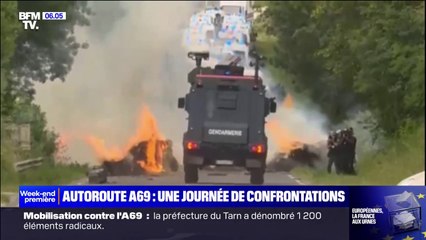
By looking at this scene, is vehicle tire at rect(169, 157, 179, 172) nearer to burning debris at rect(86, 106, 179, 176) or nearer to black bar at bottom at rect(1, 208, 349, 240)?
burning debris at rect(86, 106, 179, 176)

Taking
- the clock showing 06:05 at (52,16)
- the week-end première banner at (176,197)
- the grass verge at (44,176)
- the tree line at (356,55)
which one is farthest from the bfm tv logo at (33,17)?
the tree line at (356,55)

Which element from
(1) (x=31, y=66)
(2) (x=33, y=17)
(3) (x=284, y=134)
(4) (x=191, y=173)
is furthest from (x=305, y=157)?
(2) (x=33, y=17)

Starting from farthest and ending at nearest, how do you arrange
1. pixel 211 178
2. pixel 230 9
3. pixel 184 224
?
pixel 230 9, pixel 211 178, pixel 184 224

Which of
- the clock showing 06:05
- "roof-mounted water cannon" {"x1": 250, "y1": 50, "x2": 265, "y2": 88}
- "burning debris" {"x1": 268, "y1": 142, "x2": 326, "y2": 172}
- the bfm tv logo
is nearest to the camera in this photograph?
the bfm tv logo

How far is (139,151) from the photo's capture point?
6633 mm

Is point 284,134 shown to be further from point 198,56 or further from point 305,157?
point 198,56

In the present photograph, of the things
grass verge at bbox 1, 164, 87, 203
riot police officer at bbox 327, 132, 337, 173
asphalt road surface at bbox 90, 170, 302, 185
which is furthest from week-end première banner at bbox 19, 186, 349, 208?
riot police officer at bbox 327, 132, 337, 173

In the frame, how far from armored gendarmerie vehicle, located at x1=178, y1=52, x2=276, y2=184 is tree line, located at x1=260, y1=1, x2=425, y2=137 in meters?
0.79

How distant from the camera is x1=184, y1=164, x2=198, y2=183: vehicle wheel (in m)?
5.65

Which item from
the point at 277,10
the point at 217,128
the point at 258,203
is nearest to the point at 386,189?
the point at 258,203

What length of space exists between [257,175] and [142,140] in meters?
1.52

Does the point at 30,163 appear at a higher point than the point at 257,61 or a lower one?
lower

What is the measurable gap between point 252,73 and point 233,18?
0.54 metres

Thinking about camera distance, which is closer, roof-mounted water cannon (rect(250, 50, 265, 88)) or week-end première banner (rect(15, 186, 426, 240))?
week-end première banner (rect(15, 186, 426, 240))
